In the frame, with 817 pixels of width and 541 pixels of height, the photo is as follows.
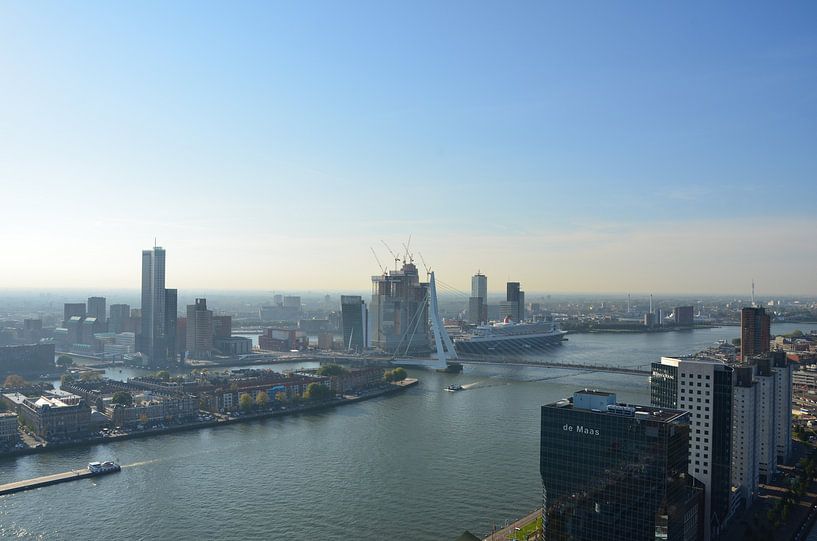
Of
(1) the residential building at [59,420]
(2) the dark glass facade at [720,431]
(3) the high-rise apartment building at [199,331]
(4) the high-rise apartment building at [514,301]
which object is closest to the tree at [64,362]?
(3) the high-rise apartment building at [199,331]

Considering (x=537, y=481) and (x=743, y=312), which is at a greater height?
(x=743, y=312)

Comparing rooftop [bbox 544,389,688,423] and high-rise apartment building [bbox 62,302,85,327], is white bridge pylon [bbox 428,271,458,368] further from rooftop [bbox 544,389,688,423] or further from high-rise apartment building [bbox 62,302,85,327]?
high-rise apartment building [bbox 62,302,85,327]

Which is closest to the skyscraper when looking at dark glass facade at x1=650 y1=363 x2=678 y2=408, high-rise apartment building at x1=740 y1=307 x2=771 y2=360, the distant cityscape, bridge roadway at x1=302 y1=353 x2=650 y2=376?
the distant cityscape

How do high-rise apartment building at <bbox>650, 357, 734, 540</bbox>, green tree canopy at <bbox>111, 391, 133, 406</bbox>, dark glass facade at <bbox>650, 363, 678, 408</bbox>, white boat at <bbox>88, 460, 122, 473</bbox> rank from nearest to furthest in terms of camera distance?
high-rise apartment building at <bbox>650, 357, 734, 540</bbox> < dark glass facade at <bbox>650, 363, 678, 408</bbox> < white boat at <bbox>88, 460, 122, 473</bbox> < green tree canopy at <bbox>111, 391, 133, 406</bbox>

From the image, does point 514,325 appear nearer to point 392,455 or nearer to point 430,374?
point 430,374

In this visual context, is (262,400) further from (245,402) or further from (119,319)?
(119,319)

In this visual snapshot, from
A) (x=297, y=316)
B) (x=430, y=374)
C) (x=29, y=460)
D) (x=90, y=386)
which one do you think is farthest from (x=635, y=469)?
(x=297, y=316)

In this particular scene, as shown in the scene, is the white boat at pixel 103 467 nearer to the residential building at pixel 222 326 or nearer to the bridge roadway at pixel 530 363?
the bridge roadway at pixel 530 363
